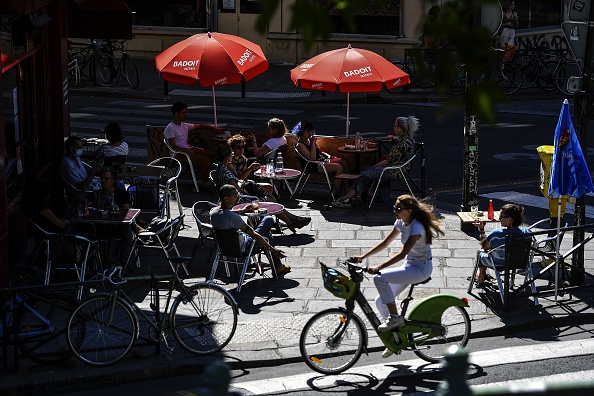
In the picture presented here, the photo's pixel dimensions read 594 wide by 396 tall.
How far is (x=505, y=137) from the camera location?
65.7 feet

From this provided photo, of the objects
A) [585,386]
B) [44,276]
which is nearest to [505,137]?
[44,276]

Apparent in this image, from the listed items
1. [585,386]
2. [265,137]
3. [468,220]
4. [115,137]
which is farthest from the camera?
[265,137]

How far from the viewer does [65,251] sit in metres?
10.6

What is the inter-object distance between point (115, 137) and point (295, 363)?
563cm

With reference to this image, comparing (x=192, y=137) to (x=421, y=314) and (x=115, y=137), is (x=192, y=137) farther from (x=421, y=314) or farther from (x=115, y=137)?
(x=421, y=314)

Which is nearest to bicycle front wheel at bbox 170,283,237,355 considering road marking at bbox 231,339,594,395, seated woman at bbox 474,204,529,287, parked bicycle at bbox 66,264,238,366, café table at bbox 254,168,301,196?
parked bicycle at bbox 66,264,238,366

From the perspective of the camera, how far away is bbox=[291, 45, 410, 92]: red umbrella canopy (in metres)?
15.4

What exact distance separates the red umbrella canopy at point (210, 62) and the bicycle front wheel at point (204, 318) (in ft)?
22.5

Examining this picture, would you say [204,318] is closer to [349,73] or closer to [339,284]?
[339,284]

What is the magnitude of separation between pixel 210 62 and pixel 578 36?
666cm

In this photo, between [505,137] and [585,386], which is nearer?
[585,386]

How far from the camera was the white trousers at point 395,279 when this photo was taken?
8.97 m

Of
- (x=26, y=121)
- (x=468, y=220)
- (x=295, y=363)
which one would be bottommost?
(x=295, y=363)

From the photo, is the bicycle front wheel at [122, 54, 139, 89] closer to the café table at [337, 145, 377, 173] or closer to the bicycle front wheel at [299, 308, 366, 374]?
the café table at [337, 145, 377, 173]
